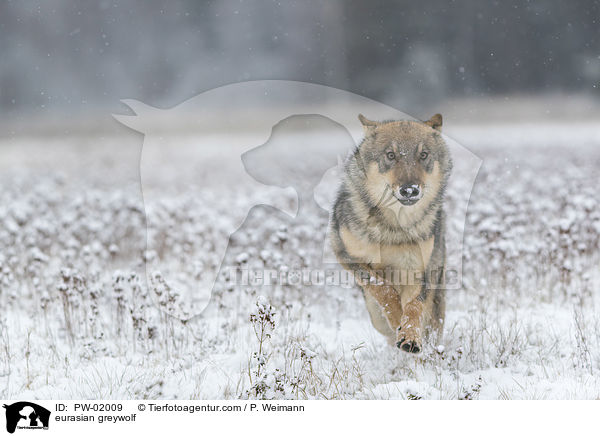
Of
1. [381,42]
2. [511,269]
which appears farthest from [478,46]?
[511,269]

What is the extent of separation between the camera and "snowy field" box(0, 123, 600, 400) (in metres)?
2.45

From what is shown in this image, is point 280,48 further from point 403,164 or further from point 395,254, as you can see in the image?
point 395,254

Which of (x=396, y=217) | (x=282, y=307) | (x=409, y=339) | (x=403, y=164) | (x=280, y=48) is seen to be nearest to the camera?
(x=409, y=339)

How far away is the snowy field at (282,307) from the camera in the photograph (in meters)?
2.45

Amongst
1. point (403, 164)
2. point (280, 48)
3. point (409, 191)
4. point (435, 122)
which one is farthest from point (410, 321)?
point (280, 48)

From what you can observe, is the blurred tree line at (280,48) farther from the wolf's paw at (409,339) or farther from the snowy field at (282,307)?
the wolf's paw at (409,339)

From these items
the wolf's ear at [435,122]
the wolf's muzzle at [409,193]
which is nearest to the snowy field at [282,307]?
the wolf's ear at [435,122]

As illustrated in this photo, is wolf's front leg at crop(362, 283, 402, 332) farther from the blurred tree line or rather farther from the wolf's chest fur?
the blurred tree line

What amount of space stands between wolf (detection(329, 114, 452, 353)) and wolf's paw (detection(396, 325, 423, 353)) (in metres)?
0.11

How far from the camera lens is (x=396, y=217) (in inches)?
105

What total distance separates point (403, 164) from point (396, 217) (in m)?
0.32

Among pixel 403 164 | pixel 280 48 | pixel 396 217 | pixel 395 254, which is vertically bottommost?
pixel 395 254

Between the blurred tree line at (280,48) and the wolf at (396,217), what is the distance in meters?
1.38

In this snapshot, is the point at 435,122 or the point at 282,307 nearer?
the point at 435,122
